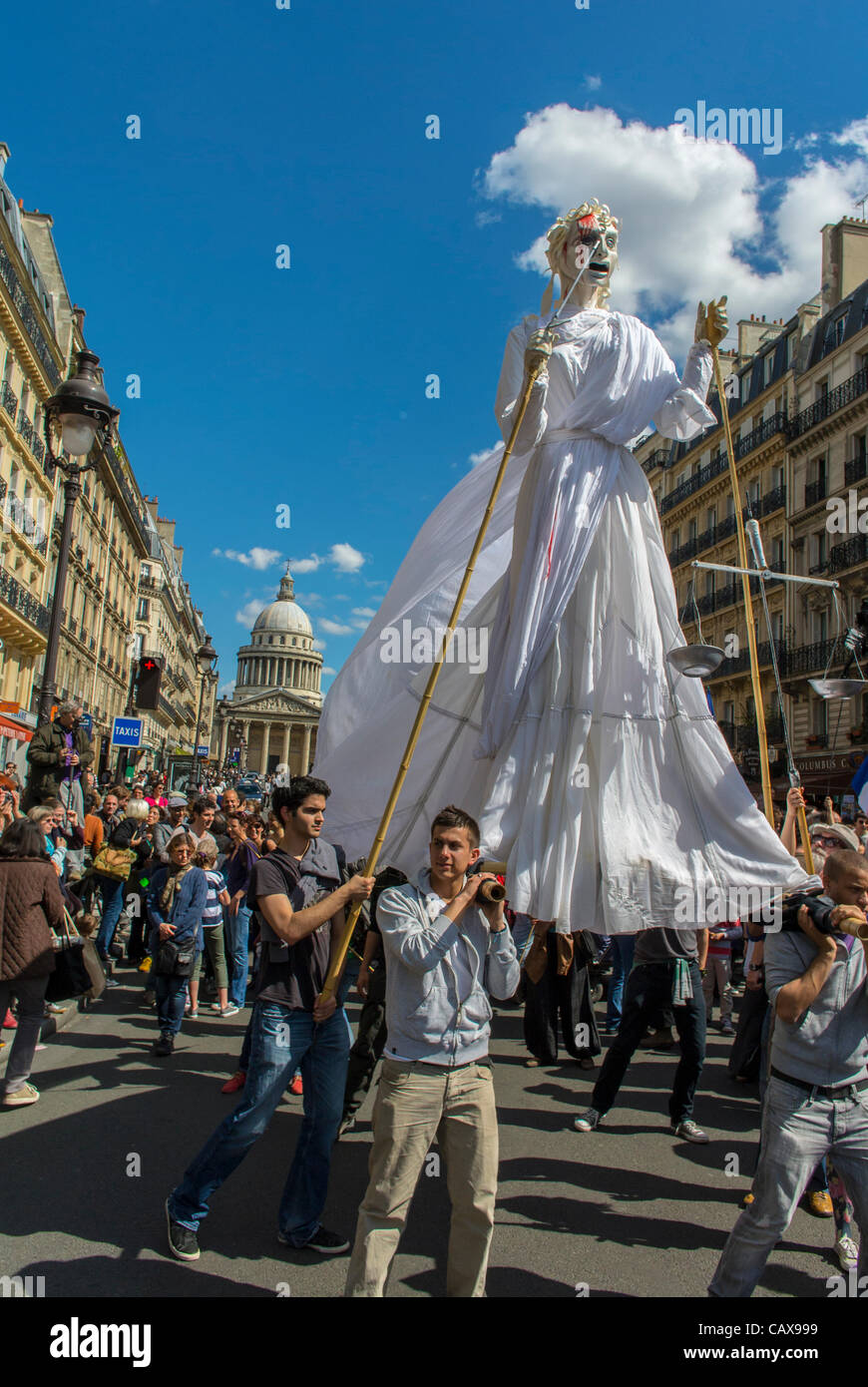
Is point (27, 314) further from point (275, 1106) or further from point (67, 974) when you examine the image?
point (275, 1106)

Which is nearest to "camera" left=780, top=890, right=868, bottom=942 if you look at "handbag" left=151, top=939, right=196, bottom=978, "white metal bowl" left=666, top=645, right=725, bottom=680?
"white metal bowl" left=666, top=645, right=725, bottom=680

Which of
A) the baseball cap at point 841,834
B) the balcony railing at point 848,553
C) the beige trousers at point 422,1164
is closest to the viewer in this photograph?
the beige trousers at point 422,1164

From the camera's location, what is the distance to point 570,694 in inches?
143

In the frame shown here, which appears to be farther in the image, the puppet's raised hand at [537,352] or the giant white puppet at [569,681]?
Answer: the puppet's raised hand at [537,352]

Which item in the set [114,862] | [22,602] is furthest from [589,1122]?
[22,602]

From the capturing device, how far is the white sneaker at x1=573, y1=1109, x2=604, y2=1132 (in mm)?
5520

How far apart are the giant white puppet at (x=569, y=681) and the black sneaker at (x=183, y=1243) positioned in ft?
5.32

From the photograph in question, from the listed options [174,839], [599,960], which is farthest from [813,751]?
[174,839]

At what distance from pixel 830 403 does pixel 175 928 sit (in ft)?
86.5

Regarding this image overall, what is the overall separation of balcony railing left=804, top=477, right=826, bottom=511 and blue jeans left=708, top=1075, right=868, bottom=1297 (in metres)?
27.8

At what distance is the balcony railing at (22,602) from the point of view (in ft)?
86.7

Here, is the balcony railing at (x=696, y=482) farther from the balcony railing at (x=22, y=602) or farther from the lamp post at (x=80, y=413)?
the lamp post at (x=80, y=413)

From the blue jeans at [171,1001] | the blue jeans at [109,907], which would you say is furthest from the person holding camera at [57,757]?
the blue jeans at [171,1001]
